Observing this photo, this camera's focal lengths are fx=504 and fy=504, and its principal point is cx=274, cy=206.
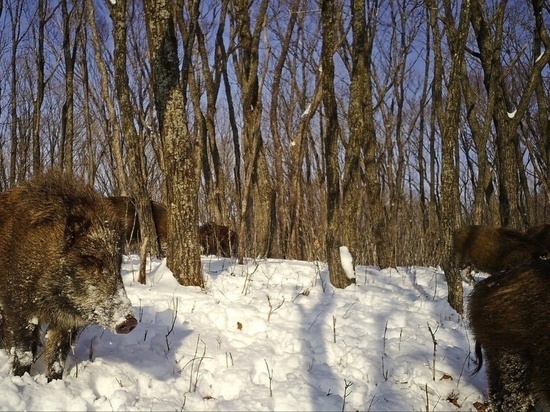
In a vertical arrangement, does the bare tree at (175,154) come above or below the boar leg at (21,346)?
above

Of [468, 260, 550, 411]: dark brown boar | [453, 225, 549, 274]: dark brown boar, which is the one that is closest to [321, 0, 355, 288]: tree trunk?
Result: [453, 225, 549, 274]: dark brown boar

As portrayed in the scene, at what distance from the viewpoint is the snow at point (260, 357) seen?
10.7 ft

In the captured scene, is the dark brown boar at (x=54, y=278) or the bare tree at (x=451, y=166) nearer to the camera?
the dark brown boar at (x=54, y=278)

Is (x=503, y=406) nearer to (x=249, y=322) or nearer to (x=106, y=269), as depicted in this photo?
(x=249, y=322)

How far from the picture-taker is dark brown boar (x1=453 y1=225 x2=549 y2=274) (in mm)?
8484

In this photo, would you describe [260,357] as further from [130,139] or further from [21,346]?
[130,139]

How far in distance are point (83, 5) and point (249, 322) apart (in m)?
13.0

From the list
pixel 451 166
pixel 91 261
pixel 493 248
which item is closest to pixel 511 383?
pixel 91 261

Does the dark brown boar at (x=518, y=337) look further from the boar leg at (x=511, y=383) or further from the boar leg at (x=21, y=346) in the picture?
the boar leg at (x=21, y=346)

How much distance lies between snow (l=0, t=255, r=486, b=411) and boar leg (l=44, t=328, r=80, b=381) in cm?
8

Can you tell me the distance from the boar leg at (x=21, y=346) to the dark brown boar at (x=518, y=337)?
3.05 meters

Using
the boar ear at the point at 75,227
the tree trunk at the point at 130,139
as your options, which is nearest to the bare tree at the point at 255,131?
the tree trunk at the point at 130,139

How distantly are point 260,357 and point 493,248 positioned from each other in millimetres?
6416

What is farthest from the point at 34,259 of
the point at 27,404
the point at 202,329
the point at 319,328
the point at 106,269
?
the point at 319,328
